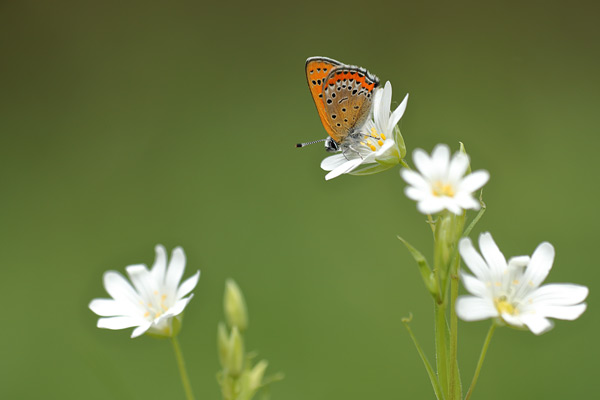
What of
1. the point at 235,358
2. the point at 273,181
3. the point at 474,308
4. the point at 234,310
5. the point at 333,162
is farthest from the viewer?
the point at 273,181

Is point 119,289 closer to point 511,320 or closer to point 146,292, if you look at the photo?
point 146,292

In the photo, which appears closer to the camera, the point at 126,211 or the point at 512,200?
the point at 512,200

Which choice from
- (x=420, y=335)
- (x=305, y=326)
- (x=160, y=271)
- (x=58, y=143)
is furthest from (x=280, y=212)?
(x=160, y=271)

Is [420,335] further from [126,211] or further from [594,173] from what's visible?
[126,211]

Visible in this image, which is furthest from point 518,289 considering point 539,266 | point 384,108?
point 384,108

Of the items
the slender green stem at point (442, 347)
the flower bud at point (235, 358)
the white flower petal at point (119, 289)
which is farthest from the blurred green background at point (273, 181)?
the slender green stem at point (442, 347)

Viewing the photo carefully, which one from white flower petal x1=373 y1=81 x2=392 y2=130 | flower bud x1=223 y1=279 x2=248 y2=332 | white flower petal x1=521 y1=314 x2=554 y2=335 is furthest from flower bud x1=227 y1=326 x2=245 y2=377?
white flower petal x1=373 y1=81 x2=392 y2=130

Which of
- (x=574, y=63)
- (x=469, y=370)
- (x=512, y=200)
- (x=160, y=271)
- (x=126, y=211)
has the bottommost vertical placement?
(x=469, y=370)
